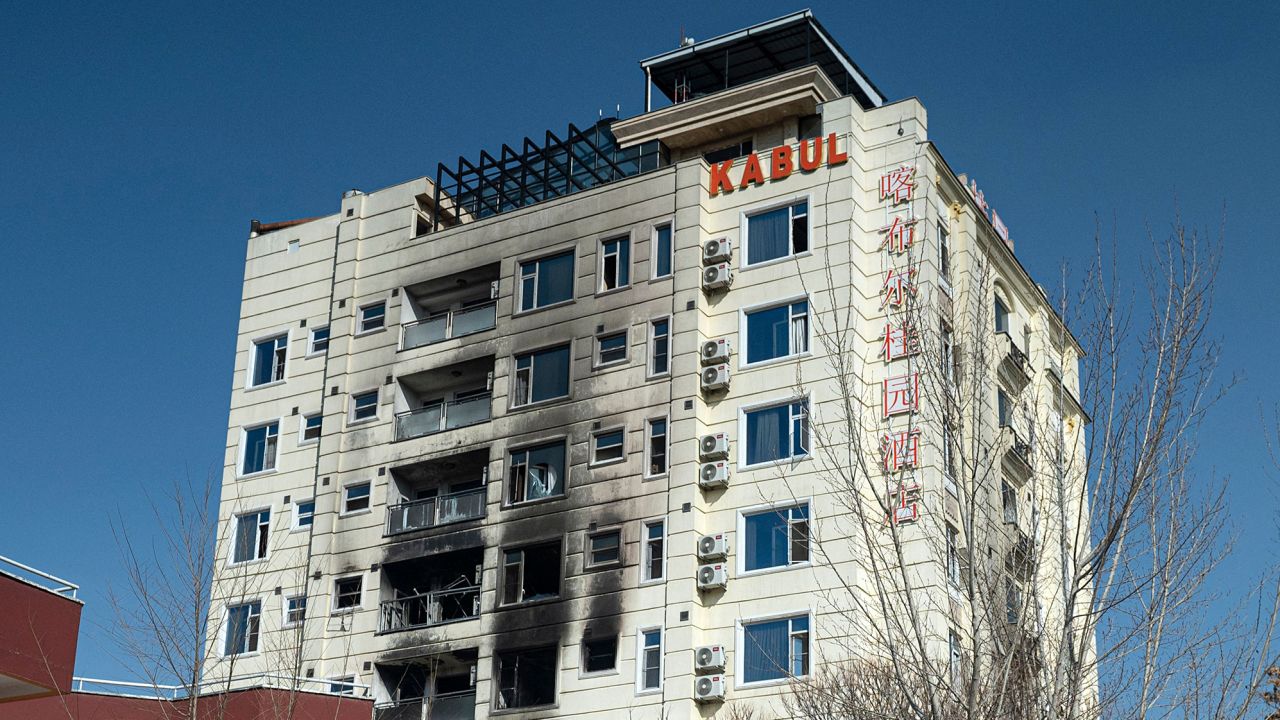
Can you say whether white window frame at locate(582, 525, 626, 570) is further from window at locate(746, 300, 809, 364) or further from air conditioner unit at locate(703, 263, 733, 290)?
air conditioner unit at locate(703, 263, 733, 290)

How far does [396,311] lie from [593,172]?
716 centimetres

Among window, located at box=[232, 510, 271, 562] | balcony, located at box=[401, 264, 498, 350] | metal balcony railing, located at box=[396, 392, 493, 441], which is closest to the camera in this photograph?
metal balcony railing, located at box=[396, 392, 493, 441]

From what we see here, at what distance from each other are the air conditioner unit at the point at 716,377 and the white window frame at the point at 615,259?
13.4ft

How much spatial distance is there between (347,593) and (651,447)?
10.2m

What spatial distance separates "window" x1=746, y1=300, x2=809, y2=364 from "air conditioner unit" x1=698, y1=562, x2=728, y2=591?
568cm

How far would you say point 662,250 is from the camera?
48.3 metres

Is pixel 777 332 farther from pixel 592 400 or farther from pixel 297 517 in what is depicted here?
pixel 297 517

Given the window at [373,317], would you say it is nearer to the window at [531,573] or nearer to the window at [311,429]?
the window at [311,429]

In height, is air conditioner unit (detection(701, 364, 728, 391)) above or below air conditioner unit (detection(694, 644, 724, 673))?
above

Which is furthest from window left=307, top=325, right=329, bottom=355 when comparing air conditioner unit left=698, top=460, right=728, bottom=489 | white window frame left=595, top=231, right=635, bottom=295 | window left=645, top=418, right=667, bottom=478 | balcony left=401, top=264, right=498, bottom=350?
air conditioner unit left=698, top=460, right=728, bottom=489

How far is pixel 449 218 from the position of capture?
178ft

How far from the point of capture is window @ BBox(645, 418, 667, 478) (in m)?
45.7

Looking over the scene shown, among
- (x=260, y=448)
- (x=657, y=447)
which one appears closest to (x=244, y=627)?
(x=260, y=448)

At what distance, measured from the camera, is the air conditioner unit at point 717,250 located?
1841 inches
